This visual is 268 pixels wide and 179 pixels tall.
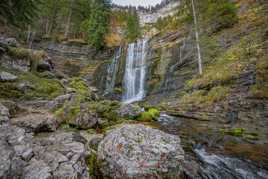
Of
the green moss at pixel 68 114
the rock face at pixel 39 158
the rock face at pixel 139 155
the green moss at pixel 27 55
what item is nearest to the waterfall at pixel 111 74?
the green moss at pixel 27 55

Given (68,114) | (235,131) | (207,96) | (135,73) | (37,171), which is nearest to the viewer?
(37,171)

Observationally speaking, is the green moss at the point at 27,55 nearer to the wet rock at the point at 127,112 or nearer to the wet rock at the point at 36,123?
the wet rock at the point at 127,112

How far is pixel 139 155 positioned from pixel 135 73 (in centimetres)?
1936

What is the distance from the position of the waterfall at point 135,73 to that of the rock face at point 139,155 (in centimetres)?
1552

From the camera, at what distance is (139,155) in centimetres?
325

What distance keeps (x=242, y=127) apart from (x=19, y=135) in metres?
8.05

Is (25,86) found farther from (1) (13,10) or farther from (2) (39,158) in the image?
(2) (39,158)

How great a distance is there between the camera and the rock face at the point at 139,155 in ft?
10.0

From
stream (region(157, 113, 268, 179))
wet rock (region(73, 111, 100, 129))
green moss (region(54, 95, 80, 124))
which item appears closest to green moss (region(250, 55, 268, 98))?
stream (region(157, 113, 268, 179))

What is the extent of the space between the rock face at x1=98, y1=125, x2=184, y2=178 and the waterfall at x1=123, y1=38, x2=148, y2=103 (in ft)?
50.9

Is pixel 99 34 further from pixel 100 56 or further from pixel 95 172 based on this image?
pixel 95 172

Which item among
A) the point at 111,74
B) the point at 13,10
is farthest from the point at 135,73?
the point at 13,10

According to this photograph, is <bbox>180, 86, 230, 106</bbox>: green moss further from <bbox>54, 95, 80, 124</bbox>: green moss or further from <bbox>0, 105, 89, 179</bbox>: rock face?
<bbox>0, 105, 89, 179</bbox>: rock face

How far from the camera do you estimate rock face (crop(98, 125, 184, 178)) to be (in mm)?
3062
